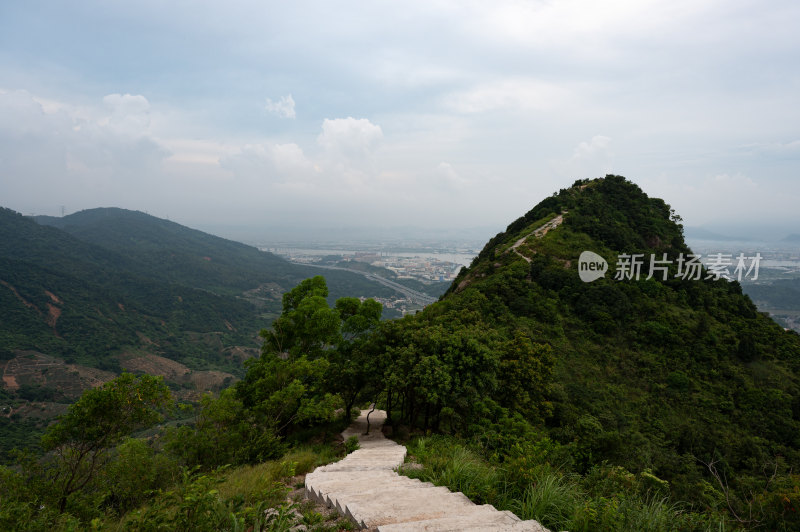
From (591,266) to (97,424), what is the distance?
2909cm

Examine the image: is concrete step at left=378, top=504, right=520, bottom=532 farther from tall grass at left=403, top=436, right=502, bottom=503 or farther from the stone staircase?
tall grass at left=403, top=436, right=502, bottom=503

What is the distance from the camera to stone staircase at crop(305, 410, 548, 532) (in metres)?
3.95

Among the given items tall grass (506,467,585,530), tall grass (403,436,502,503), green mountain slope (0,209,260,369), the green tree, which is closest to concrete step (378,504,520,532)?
tall grass (506,467,585,530)

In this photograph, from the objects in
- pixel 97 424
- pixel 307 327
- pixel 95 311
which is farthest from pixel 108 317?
pixel 97 424

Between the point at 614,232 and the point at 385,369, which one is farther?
the point at 614,232

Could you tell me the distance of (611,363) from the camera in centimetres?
2138

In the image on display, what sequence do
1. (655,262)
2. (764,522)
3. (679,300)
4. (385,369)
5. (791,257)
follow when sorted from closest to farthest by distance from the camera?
(764,522) → (385,369) → (679,300) → (655,262) → (791,257)

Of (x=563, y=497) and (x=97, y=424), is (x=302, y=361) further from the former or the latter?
(x=563, y=497)

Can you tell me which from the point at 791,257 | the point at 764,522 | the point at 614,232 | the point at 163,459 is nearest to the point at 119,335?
the point at 163,459

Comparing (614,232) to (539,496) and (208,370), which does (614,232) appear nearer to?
(539,496)

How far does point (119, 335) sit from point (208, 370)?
83.3ft

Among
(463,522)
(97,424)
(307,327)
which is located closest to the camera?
(463,522)

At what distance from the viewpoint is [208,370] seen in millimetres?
73000

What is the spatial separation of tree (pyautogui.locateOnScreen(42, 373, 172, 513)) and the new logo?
26.7 m
